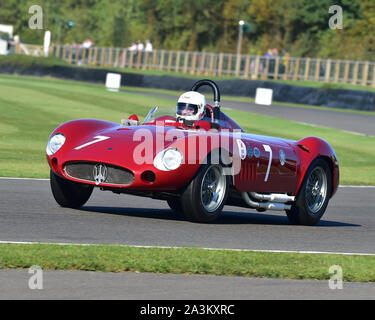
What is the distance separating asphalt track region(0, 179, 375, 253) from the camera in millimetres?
8297

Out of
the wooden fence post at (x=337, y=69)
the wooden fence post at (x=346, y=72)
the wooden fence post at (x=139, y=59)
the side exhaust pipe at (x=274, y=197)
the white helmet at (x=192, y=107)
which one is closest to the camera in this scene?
the side exhaust pipe at (x=274, y=197)

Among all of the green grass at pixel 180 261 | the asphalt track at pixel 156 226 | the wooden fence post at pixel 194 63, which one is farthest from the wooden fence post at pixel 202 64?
the green grass at pixel 180 261

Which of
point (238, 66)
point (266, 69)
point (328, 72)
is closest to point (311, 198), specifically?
point (328, 72)

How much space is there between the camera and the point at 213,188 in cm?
955

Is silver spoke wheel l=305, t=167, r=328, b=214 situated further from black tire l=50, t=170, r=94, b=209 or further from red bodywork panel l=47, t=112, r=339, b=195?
black tire l=50, t=170, r=94, b=209

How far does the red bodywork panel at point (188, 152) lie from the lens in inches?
362

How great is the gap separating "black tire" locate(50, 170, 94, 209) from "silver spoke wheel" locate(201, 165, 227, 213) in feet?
4.20

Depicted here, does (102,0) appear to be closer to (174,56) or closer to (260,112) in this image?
(174,56)

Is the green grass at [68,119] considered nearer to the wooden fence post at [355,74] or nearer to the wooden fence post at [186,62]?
the wooden fence post at [355,74]

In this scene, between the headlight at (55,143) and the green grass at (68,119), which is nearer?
the headlight at (55,143)

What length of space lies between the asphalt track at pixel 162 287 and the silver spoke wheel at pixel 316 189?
3898mm

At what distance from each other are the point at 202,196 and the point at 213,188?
16 cm

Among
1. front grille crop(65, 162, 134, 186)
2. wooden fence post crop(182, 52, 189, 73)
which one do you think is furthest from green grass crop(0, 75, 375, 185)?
wooden fence post crop(182, 52, 189, 73)
